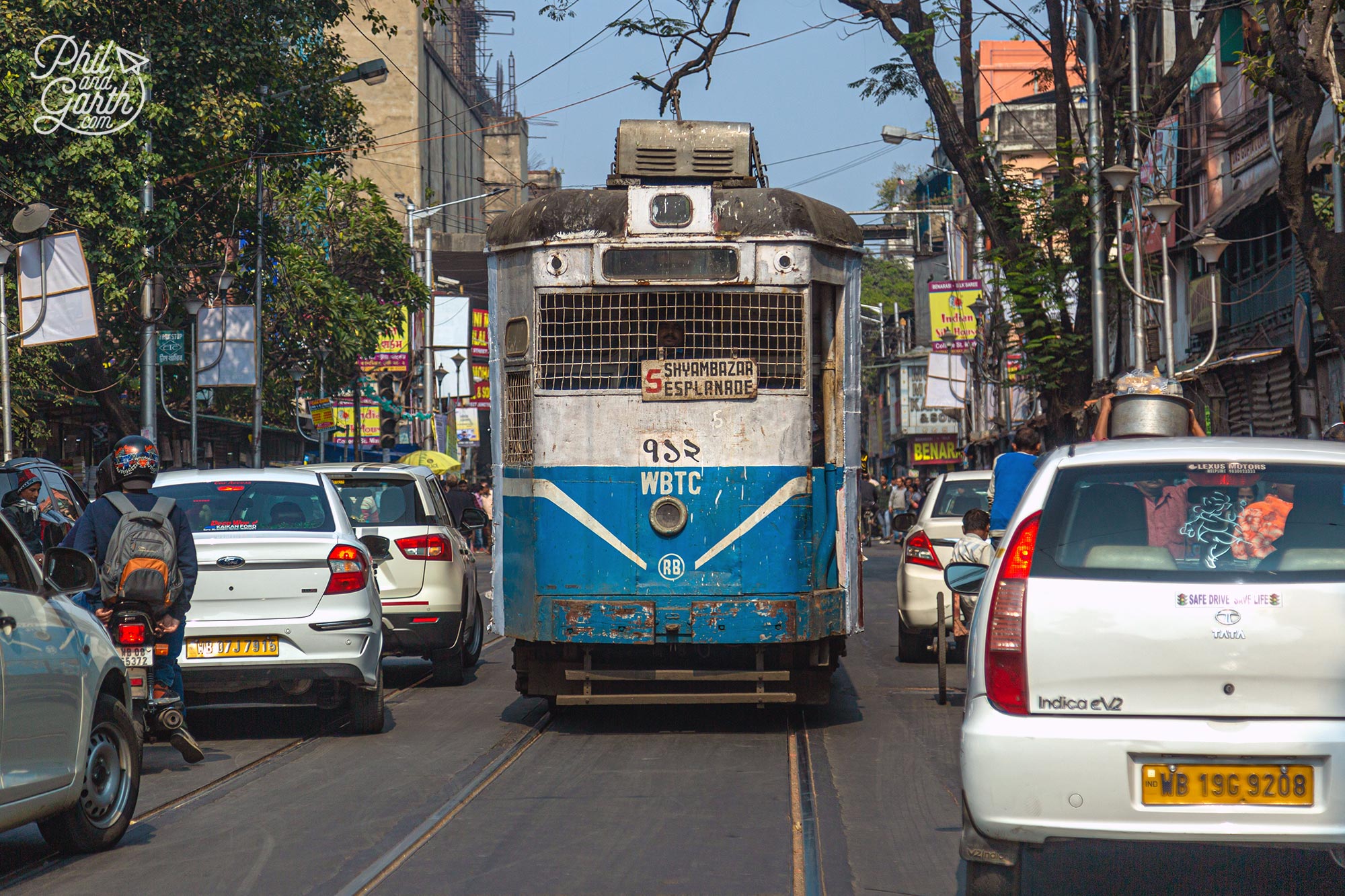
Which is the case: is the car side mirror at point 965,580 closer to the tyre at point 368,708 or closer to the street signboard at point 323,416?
the tyre at point 368,708

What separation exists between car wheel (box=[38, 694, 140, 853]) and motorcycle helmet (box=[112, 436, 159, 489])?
196cm

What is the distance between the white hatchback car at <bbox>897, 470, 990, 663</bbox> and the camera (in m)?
13.9

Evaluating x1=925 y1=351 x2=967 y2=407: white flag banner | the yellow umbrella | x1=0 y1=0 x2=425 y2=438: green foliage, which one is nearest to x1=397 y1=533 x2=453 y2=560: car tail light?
x1=0 y1=0 x2=425 y2=438: green foliage

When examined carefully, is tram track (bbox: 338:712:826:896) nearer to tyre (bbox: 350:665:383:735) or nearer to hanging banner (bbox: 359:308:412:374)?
tyre (bbox: 350:665:383:735)

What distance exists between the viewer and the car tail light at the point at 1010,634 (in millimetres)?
5133

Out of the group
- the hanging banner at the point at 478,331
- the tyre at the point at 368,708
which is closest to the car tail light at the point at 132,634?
the tyre at the point at 368,708

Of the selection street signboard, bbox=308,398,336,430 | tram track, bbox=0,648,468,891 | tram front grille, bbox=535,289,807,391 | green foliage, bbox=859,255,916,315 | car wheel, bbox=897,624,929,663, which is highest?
green foliage, bbox=859,255,916,315

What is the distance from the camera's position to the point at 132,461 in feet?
29.3

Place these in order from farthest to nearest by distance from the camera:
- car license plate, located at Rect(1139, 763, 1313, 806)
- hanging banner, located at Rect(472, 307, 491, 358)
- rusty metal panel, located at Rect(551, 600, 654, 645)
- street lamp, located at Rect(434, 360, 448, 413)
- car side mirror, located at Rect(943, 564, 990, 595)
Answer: hanging banner, located at Rect(472, 307, 491, 358) → street lamp, located at Rect(434, 360, 448, 413) → rusty metal panel, located at Rect(551, 600, 654, 645) → car side mirror, located at Rect(943, 564, 990, 595) → car license plate, located at Rect(1139, 763, 1313, 806)

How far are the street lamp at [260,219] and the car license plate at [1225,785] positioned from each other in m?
24.3

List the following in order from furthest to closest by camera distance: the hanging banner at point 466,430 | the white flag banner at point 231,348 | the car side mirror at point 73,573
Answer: the hanging banner at point 466,430, the white flag banner at point 231,348, the car side mirror at point 73,573

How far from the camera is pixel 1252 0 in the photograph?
38.9ft

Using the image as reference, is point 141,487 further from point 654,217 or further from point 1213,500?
point 1213,500

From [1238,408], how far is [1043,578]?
2510 centimetres
